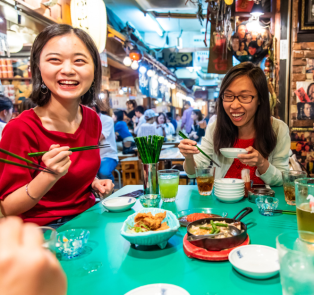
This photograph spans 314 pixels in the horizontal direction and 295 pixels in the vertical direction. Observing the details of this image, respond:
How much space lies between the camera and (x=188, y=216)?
126 cm

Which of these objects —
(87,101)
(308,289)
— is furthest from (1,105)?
(308,289)

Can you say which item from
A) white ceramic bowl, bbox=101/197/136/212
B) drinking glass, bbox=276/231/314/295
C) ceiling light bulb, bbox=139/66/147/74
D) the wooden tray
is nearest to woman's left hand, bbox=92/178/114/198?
white ceramic bowl, bbox=101/197/136/212

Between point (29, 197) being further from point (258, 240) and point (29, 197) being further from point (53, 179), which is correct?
point (258, 240)

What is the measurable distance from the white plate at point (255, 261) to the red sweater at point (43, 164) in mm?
1125

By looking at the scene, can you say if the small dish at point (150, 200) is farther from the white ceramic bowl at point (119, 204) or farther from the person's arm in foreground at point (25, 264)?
the person's arm in foreground at point (25, 264)

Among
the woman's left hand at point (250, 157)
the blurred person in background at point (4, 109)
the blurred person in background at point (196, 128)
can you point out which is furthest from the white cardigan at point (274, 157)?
the blurred person in background at point (196, 128)

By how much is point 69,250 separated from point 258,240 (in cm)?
78

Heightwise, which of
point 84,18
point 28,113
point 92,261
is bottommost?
point 92,261

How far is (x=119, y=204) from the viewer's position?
149 centimetres

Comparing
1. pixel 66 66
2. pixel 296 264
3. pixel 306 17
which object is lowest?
pixel 296 264

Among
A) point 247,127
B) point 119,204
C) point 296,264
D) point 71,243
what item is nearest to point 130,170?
point 247,127

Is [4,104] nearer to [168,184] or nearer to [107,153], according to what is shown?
[107,153]

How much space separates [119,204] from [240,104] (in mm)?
1249

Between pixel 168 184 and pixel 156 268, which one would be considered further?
pixel 168 184
